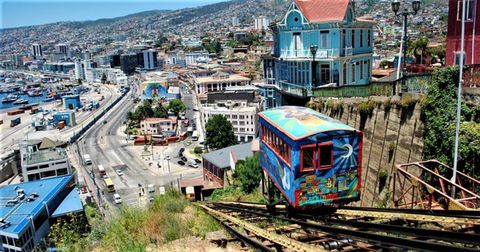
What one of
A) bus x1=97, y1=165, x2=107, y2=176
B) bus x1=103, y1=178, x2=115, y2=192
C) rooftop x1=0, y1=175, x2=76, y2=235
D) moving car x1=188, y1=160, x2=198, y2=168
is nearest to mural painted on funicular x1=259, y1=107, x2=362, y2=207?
rooftop x1=0, y1=175, x2=76, y2=235

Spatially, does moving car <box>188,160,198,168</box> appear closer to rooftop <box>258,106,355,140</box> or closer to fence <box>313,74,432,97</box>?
fence <box>313,74,432,97</box>

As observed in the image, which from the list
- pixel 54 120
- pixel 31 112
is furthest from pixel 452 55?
pixel 31 112

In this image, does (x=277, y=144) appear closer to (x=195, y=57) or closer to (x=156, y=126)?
(x=156, y=126)

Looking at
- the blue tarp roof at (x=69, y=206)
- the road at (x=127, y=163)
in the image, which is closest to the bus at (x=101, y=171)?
the road at (x=127, y=163)

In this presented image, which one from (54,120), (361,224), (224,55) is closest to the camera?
(361,224)

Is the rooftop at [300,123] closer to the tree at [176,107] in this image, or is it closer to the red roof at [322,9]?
the red roof at [322,9]

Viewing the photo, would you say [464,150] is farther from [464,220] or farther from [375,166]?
[464,220]
